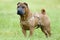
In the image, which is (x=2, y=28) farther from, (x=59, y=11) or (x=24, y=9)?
(x=59, y=11)

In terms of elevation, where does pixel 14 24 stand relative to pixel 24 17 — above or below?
below

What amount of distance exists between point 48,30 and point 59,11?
988 cm

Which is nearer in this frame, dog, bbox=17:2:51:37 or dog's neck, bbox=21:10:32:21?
dog, bbox=17:2:51:37

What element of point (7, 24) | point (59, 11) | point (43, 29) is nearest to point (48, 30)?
point (43, 29)

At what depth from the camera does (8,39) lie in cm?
1320

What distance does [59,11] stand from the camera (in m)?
25.1

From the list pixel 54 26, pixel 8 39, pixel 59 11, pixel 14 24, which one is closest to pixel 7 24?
pixel 14 24

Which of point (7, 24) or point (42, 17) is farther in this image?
point (7, 24)

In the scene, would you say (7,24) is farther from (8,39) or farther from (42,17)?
(8,39)

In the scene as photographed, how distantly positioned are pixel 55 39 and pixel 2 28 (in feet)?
13.0

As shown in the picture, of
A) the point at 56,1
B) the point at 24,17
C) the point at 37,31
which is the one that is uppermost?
the point at 24,17

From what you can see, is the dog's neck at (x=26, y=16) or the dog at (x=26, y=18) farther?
the dog's neck at (x=26, y=16)

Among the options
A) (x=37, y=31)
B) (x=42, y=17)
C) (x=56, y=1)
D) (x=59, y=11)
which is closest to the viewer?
(x=42, y=17)

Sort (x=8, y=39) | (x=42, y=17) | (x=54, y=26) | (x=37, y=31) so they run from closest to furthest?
1. (x=8, y=39)
2. (x=42, y=17)
3. (x=37, y=31)
4. (x=54, y=26)
